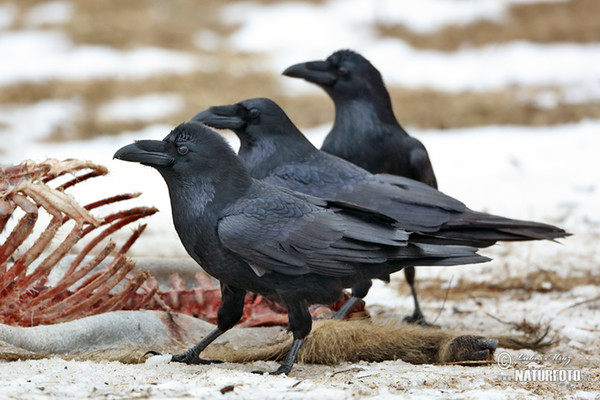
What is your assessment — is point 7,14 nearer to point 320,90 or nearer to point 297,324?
point 320,90

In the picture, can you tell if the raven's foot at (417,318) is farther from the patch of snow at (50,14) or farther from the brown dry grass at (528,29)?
the patch of snow at (50,14)

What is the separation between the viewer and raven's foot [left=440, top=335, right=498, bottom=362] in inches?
156

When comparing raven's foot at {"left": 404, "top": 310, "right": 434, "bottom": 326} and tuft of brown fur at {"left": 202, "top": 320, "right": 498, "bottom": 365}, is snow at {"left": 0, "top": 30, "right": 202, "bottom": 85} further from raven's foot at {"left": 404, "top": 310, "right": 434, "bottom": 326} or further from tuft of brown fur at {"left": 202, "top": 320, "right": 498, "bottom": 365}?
tuft of brown fur at {"left": 202, "top": 320, "right": 498, "bottom": 365}

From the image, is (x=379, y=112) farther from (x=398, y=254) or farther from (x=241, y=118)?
(x=398, y=254)

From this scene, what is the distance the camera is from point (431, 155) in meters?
10.2

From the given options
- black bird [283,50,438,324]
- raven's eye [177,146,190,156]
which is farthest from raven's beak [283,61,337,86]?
raven's eye [177,146,190,156]

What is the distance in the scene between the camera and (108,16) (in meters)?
17.7

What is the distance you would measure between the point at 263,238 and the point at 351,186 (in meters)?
1.09

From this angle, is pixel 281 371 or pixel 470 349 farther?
pixel 470 349

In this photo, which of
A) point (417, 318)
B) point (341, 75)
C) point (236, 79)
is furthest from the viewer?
point (236, 79)

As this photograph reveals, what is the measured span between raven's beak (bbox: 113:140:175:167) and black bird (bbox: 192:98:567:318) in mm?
844

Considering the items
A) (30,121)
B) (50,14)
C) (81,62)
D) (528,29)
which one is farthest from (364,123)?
(50,14)

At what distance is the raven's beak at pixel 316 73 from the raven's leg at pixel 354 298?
141 centimetres

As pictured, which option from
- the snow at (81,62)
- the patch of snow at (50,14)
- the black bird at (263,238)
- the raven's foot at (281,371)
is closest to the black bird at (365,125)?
the black bird at (263,238)
